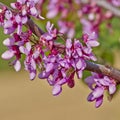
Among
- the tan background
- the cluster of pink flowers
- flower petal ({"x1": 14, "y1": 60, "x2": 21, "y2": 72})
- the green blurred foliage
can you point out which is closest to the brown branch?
the cluster of pink flowers

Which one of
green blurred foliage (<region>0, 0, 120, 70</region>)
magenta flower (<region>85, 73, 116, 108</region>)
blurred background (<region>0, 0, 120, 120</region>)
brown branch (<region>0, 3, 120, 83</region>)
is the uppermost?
blurred background (<region>0, 0, 120, 120</region>)

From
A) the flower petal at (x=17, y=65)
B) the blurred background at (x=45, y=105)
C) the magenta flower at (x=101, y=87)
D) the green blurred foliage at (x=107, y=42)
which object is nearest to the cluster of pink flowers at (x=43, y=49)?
the flower petal at (x=17, y=65)

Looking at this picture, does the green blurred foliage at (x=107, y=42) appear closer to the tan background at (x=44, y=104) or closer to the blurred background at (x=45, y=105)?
the blurred background at (x=45, y=105)

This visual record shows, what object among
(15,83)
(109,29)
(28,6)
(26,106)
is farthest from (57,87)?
(15,83)

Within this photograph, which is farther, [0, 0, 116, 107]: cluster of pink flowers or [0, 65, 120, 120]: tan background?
[0, 65, 120, 120]: tan background

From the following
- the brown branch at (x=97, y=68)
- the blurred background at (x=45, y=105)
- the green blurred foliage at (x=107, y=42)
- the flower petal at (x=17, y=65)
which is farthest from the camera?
the blurred background at (x=45, y=105)

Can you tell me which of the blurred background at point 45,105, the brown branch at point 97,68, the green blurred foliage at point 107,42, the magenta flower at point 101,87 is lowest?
the magenta flower at point 101,87

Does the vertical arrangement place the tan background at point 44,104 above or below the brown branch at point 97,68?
above

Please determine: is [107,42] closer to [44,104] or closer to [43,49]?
[43,49]

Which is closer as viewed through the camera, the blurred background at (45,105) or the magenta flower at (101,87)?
the magenta flower at (101,87)

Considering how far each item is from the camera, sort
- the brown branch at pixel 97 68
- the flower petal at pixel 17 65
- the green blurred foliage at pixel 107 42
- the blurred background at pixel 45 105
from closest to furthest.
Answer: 1. the brown branch at pixel 97 68
2. the flower petal at pixel 17 65
3. the green blurred foliage at pixel 107 42
4. the blurred background at pixel 45 105

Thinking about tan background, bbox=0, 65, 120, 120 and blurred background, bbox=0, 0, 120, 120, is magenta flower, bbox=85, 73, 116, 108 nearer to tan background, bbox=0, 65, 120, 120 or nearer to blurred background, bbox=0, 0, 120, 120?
blurred background, bbox=0, 0, 120, 120
